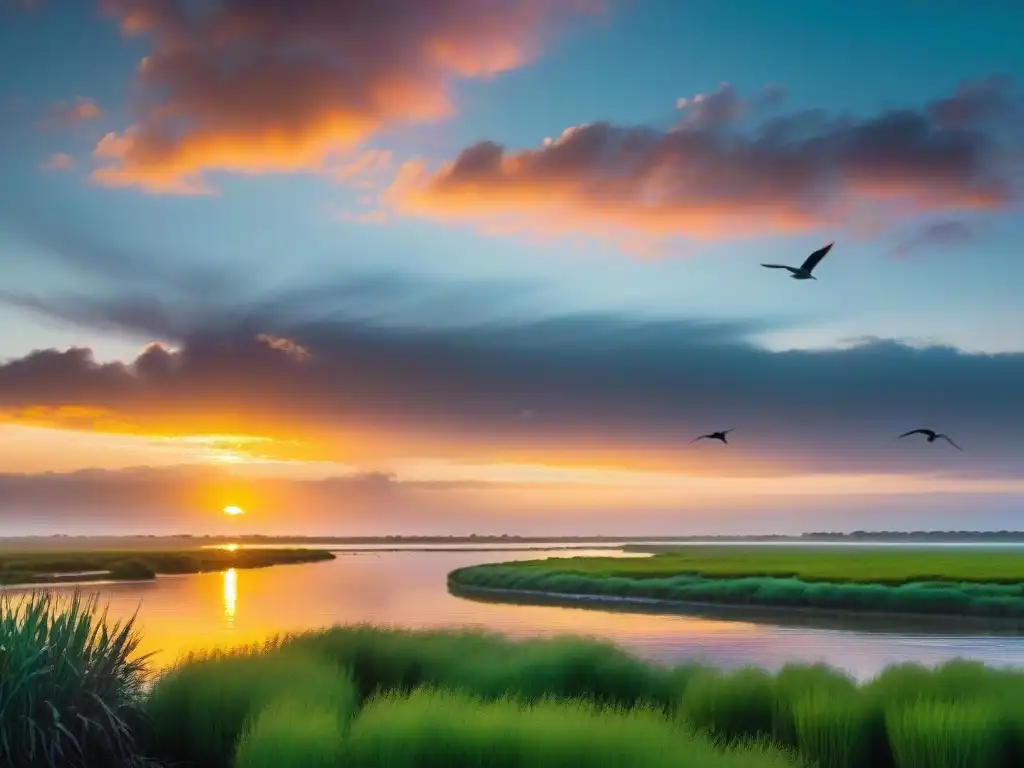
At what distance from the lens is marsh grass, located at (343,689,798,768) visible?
10039 millimetres

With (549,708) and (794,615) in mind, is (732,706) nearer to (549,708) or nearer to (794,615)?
(549,708)

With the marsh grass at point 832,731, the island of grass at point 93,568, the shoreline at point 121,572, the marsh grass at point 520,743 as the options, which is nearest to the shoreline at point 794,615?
the marsh grass at point 832,731

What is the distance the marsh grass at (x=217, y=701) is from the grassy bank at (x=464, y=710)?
0.03m

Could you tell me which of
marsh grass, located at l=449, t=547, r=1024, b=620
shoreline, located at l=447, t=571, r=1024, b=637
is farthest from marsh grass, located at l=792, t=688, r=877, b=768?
marsh grass, located at l=449, t=547, r=1024, b=620

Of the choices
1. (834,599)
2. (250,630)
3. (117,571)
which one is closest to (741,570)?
(834,599)

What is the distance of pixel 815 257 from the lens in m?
16.5

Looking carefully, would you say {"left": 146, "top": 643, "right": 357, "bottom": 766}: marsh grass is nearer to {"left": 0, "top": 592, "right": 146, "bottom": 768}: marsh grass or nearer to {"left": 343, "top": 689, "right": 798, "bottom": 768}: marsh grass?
{"left": 0, "top": 592, "right": 146, "bottom": 768}: marsh grass

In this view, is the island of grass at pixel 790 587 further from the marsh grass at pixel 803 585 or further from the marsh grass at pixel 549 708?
the marsh grass at pixel 549 708

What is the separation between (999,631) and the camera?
38.3 meters

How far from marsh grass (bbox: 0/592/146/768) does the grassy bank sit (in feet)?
0.07

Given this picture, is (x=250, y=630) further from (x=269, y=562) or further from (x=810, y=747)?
(x=269, y=562)

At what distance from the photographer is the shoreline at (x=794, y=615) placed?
39.4m

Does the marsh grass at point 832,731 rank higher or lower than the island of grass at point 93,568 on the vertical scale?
higher

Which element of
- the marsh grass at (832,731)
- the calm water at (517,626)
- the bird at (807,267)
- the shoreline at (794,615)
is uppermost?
the bird at (807,267)
